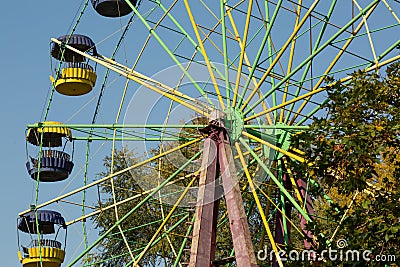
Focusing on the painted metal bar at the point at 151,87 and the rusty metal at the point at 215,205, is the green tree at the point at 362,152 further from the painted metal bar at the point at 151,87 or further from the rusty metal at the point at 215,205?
the painted metal bar at the point at 151,87

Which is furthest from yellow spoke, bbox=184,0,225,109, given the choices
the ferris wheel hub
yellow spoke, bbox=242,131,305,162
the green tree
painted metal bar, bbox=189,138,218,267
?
the green tree

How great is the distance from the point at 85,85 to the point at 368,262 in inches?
410

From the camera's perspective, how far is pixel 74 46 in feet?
67.3

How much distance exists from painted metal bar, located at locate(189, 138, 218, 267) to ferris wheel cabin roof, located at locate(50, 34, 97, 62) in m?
5.54

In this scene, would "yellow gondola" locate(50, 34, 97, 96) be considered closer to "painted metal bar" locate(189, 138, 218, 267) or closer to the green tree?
"painted metal bar" locate(189, 138, 218, 267)

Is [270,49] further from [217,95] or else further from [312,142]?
[312,142]

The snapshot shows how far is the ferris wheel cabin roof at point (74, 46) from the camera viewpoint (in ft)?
66.6

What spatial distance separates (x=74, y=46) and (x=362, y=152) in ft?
34.4

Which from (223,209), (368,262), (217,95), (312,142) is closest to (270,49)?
(217,95)

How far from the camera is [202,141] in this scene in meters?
16.5

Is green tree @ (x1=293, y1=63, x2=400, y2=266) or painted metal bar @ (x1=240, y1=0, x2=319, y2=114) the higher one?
painted metal bar @ (x1=240, y1=0, x2=319, y2=114)

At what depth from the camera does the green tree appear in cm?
1125

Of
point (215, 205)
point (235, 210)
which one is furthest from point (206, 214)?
point (235, 210)

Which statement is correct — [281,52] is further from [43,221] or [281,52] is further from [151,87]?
[43,221]
